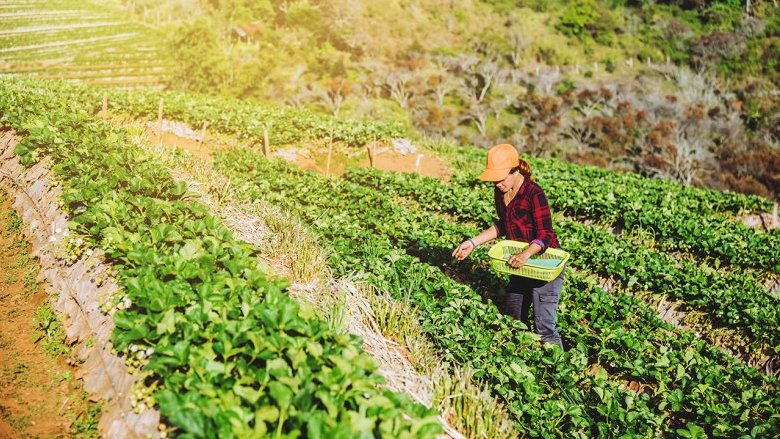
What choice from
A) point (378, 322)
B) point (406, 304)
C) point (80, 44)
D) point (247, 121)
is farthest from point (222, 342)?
point (80, 44)

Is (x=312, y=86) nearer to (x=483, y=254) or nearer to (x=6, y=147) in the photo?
(x=6, y=147)

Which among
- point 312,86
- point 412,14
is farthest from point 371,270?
point 412,14

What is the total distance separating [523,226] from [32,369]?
4542mm

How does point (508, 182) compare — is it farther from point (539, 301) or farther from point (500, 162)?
point (539, 301)

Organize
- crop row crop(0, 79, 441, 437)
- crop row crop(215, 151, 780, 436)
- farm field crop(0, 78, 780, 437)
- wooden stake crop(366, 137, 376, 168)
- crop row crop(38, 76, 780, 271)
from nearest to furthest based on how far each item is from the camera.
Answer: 1. crop row crop(0, 79, 441, 437)
2. farm field crop(0, 78, 780, 437)
3. crop row crop(215, 151, 780, 436)
4. crop row crop(38, 76, 780, 271)
5. wooden stake crop(366, 137, 376, 168)

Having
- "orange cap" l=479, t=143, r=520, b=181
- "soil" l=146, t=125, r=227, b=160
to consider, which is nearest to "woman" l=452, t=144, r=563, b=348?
"orange cap" l=479, t=143, r=520, b=181

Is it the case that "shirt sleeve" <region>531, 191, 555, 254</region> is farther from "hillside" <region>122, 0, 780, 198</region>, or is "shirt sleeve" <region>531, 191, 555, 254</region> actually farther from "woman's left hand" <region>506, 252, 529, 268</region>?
"hillside" <region>122, 0, 780, 198</region>

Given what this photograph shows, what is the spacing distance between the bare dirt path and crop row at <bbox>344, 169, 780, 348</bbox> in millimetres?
5920

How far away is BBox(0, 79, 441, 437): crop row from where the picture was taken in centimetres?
219

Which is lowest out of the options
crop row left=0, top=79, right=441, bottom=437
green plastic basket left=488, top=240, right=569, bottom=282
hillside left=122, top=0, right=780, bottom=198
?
hillside left=122, top=0, right=780, bottom=198

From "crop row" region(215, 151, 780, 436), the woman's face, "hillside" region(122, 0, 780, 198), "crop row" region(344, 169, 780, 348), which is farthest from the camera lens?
"hillside" region(122, 0, 780, 198)

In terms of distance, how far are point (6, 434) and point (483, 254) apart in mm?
5517

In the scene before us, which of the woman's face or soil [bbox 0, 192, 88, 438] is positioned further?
the woman's face

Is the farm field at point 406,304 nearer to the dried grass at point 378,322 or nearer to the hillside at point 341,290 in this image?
the hillside at point 341,290
